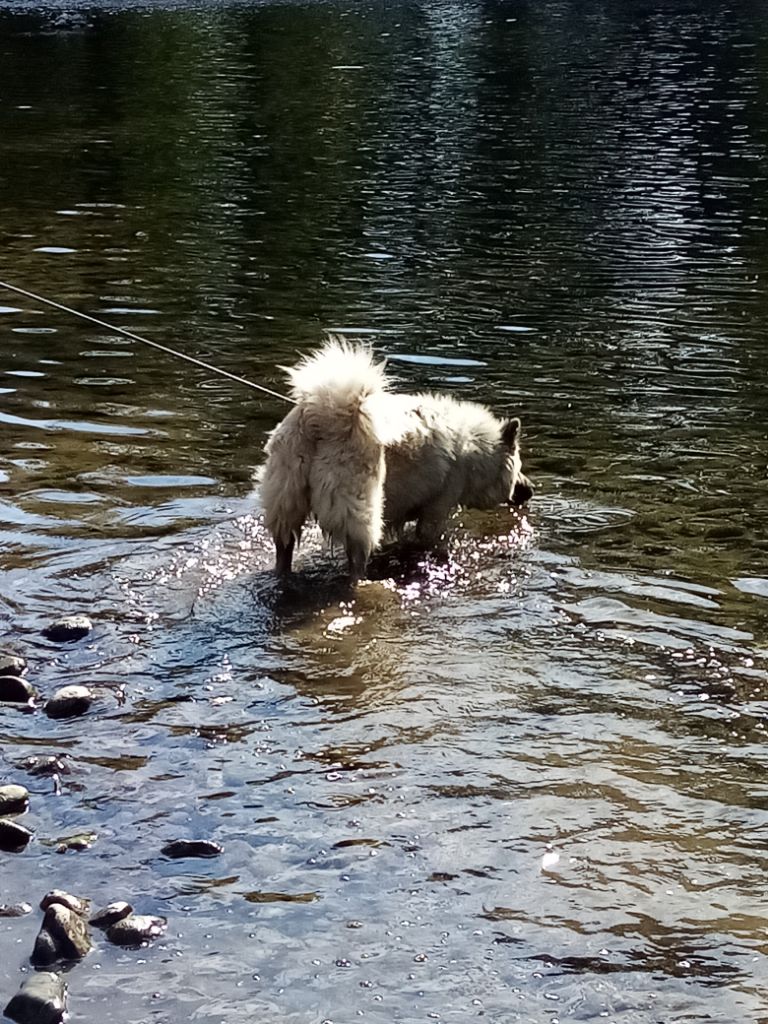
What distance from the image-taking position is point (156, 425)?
1159 cm

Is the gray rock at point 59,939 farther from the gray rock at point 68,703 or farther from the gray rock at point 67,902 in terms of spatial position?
the gray rock at point 68,703

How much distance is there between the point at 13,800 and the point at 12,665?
136 cm

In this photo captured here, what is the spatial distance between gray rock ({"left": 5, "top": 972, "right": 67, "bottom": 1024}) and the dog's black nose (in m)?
5.82

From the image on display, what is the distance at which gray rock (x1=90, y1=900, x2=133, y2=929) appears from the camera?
5.16m

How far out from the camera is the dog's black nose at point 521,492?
998 centimetres

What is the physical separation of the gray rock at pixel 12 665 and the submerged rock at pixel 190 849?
180 cm

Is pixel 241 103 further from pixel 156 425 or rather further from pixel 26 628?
pixel 26 628

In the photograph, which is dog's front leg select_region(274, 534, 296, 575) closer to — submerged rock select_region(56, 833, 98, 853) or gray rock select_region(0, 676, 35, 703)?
gray rock select_region(0, 676, 35, 703)

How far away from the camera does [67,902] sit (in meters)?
5.19

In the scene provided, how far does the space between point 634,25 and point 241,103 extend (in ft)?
65.8

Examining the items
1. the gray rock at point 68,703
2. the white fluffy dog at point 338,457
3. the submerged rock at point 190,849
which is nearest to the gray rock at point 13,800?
the submerged rock at point 190,849

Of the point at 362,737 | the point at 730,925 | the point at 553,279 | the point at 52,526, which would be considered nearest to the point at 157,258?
the point at 553,279

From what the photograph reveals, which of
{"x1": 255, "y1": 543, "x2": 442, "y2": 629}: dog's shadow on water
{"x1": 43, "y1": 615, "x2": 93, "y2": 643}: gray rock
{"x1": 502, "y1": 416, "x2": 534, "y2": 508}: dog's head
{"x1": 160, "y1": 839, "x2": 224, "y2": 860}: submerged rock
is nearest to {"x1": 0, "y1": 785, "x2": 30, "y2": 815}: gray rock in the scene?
{"x1": 160, "y1": 839, "x2": 224, "y2": 860}: submerged rock

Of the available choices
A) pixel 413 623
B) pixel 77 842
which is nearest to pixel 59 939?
pixel 77 842
